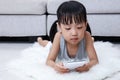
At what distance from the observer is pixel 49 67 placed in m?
1.56

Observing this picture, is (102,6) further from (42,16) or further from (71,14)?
(71,14)

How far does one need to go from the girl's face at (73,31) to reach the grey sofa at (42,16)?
69 cm

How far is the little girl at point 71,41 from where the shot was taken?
1479mm

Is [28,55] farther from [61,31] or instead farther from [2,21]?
[2,21]

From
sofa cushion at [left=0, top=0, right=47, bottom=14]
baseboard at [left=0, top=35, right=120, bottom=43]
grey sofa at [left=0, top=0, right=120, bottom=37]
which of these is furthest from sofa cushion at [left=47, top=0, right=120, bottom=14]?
sofa cushion at [left=0, top=0, right=47, bottom=14]

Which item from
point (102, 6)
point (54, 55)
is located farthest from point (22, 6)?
point (54, 55)

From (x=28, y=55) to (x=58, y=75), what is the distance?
41 cm

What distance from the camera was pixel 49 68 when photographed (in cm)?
155

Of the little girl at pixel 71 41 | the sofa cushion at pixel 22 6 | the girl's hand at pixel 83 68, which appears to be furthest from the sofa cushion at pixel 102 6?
the girl's hand at pixel 83 68

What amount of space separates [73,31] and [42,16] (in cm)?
81

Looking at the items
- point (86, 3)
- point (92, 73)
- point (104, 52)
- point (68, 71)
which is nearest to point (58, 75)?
point (68, 71)

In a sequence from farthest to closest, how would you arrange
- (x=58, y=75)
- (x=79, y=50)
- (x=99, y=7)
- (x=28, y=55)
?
(x=99, y=7) → (x=28, y=55) → (x=79, y=50) → (x=58, y=75)

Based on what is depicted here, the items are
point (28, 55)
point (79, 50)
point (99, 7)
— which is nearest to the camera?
point (79, 50)

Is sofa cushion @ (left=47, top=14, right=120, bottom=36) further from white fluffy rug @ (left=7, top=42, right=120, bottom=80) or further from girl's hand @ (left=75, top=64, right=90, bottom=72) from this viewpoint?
girl's hand @ (left=75, top=64, right=90, bottom=72)
